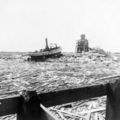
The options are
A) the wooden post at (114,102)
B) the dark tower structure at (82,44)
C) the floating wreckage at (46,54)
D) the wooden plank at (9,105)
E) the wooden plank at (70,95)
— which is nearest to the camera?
the wooden plank at (9,105)

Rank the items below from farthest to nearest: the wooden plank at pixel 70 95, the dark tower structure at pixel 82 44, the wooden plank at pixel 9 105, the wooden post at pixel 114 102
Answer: the dark tower structure at pixel 82 44
the wooden post at pixel 114 102
the wooden plank at pixel 70 95
the wooden plank at pixel 9 105

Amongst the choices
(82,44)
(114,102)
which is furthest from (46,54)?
(114,102)

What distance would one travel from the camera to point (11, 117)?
6.58m

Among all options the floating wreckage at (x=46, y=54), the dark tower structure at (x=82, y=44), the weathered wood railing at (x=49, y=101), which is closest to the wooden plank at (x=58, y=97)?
the weathered wood railing at (x=49, y=101)

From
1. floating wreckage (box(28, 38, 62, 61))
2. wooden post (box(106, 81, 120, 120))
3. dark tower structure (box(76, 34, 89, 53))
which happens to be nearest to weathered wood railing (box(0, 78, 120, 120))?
wooden post (box(106, 81, 120, 120))

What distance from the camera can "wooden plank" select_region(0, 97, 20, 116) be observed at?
1.67 m

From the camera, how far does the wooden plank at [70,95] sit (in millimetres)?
1931

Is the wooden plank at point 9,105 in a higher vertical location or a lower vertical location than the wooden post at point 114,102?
higher

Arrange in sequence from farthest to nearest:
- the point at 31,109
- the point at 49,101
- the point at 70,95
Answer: the point at 70,95
the point at 49,101
the point at 31,109

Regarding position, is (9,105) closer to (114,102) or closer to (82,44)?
(114,102)

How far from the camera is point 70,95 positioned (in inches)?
81.0

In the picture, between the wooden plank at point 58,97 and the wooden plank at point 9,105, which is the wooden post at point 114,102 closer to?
the wooden plank at point 58,97

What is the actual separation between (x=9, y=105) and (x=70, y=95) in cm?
62

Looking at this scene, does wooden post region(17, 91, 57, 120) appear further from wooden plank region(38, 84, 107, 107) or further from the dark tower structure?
the dark tower structure
